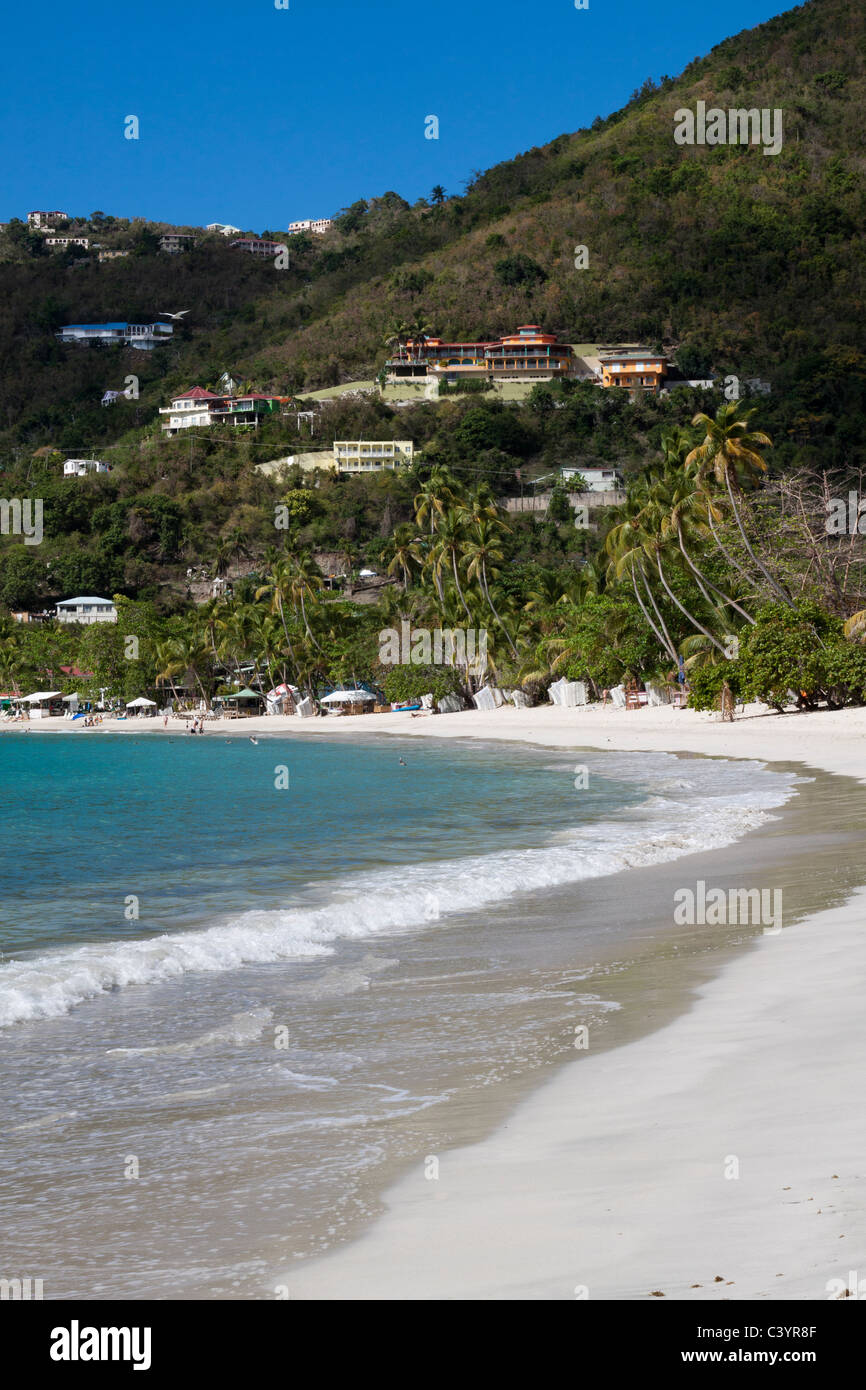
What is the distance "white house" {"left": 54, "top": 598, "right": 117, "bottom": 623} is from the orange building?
2376 inches

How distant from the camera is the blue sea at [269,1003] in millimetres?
5633

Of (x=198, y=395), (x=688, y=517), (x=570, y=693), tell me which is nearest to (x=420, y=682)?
(x=570, y=693)

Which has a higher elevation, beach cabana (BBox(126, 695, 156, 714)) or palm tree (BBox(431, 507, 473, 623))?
palm tree (BBox(431, 507, 473, 623))

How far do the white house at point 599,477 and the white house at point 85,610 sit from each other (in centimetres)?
4475

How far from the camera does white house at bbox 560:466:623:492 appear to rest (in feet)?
371

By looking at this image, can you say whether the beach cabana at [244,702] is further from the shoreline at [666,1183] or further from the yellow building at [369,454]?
the shoreline at [666,1183]

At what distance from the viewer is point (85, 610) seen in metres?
116

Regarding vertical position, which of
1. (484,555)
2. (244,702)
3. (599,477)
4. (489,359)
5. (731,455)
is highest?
(489,359)

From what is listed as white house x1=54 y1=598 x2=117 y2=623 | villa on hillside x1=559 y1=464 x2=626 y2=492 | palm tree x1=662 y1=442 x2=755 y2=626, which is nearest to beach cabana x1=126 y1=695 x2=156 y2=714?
white house x1=54 y1=598 x2=117 y2=623

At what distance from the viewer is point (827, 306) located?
140375 mm

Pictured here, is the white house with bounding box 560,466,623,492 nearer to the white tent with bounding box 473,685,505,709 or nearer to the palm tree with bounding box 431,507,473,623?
the palm tree with bounding box 431,507,473,623

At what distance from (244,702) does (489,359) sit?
79.0 meters

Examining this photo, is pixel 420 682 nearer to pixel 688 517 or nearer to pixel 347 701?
pixel 347 701
